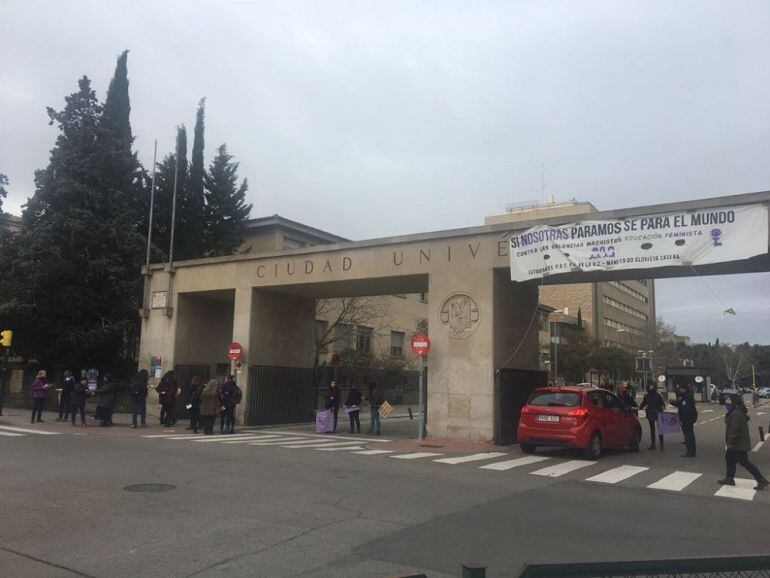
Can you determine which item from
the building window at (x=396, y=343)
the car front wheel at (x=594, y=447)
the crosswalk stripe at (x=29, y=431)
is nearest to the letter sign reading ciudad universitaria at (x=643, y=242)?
the car front wheel at (x=594, y=447)

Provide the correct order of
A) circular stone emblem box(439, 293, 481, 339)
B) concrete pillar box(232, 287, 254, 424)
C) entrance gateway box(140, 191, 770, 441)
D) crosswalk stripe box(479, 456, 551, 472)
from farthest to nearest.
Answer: concrete pillar box(232, 287, 254, 424)
circular stone emblem box(439, 293, 481, 339)
entrance gateway box(140, 191, 770, 441)
crosswalk stripe box(479, 456, 551, 472)

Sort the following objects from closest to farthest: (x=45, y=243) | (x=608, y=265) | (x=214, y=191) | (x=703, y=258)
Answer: (x=703, y=258) → (x=608, y=265) → (x=45, y=243) → (x=214, y=191)

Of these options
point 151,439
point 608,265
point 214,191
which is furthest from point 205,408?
point 214,191

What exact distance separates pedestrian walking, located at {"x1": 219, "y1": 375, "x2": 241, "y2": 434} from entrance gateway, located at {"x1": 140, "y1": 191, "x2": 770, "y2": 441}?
8.86 feet

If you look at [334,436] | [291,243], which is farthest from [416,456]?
[291,243]

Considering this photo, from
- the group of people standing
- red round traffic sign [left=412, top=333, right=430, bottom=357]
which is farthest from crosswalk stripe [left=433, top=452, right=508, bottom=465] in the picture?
the group of people standing

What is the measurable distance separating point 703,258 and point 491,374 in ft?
20.4

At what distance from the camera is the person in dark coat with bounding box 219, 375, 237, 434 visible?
19.8 metres

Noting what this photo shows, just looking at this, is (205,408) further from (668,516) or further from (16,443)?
(668,516)

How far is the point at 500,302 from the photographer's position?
60.8 feet

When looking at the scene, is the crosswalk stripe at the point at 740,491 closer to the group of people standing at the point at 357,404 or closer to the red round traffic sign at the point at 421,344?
the red round traffic sign at the point at 421,344

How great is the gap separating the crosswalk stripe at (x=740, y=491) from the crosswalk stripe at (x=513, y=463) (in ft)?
12.6

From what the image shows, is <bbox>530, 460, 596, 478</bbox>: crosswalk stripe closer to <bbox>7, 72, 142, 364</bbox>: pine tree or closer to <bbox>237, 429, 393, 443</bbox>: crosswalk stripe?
<bbox>237, 429, 393, 443</bbox>: crosswalk stripe

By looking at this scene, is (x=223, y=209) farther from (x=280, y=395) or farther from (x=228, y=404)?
(x=228, y=404)
